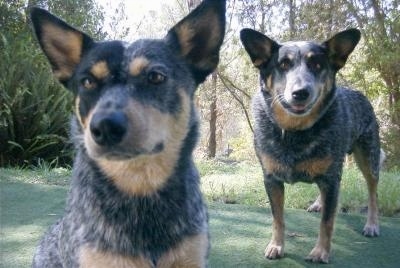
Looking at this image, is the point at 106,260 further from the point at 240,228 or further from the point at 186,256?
the point at 240,228

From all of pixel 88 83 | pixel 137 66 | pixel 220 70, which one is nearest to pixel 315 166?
pixel 137 66

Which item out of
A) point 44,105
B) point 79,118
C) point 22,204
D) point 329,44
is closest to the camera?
point 79,118

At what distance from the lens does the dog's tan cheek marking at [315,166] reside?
429 cm

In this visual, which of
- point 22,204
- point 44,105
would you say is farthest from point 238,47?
point 22,204

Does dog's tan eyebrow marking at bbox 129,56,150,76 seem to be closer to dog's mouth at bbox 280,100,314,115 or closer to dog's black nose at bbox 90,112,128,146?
dog's black nose at bbox 90,112,128,146

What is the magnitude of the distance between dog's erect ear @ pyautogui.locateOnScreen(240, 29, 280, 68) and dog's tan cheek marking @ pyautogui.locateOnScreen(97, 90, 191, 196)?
77.9 inches

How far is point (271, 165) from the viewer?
4410 millimetres

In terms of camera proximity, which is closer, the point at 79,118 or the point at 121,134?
the point at 121,134

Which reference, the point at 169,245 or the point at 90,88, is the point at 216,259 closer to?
the point at 169,245

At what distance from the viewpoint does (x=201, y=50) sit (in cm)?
298

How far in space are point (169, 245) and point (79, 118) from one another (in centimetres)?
86

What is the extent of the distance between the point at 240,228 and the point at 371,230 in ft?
4.09

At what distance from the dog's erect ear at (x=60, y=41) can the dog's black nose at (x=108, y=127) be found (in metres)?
0.72

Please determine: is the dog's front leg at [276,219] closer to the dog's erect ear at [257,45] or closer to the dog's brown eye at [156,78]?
the dog's erect ear at [257,45]
